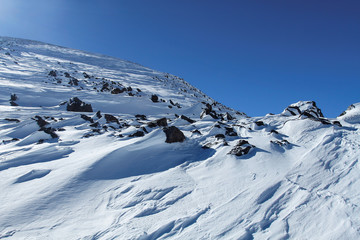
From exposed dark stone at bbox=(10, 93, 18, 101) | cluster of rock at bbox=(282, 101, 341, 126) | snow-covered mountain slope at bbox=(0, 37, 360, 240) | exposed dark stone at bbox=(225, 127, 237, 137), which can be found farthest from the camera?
exposed dark stone at bbox=(10, 93, 18, 101)

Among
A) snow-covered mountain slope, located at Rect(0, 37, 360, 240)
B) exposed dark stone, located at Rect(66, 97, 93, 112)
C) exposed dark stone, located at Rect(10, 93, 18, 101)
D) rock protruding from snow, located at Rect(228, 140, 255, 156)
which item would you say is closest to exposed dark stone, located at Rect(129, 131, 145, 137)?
snow-covered mountain slope, located at Rect(0, 37, 360, 240)

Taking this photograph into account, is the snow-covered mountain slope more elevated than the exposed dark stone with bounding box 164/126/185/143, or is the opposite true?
the exposed dark stone with bounding box 164/126/185/143

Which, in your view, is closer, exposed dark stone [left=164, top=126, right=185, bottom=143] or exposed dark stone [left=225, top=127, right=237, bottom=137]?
exposed dark stone [left=164, top=126, right=185, bottom=143]

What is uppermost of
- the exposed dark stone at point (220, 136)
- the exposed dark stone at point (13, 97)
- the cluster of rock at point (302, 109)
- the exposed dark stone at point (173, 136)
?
the exposed dark stone at point (13, 97)

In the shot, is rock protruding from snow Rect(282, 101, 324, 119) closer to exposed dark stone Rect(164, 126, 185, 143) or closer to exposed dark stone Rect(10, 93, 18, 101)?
exposed dark stone Rect(164, 126, 185, 143)

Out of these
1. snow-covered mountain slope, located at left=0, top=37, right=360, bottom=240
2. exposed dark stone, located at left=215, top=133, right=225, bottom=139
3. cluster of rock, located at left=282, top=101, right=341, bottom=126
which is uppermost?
cluster of rock, located at left=282, top=101, right=341, bottom=126

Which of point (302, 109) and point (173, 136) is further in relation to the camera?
point (302, 109)

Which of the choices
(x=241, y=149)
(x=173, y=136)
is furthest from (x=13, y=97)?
(x=241, y=149)

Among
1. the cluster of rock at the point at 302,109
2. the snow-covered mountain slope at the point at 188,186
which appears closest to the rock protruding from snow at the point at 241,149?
the snow-covered mountain slope at the point at 188,186

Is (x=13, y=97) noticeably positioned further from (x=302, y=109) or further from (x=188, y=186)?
(x=302, y=109)

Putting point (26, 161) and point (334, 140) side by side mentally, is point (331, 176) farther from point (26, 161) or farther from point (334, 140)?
point (26, 161)

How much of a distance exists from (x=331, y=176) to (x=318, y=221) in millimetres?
1259

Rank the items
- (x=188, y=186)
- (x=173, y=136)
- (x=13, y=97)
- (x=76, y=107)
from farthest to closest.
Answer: (x=13, y=97)
(x=76, y=107)
(x=173, y=136)
(x=188, y=186)

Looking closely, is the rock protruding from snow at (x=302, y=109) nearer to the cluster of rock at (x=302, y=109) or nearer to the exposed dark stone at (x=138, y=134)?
the cluster of rock at (x=302, y=109)
